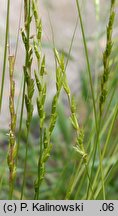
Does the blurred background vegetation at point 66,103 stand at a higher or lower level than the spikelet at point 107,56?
higher

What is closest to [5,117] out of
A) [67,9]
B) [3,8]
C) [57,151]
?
[57,151]

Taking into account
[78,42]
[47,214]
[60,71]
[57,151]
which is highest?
[78,42]

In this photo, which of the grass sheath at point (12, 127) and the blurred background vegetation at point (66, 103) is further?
the blurred background vegetation at point (66, 103)

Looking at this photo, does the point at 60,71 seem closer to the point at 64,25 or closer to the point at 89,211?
the point at 89,211

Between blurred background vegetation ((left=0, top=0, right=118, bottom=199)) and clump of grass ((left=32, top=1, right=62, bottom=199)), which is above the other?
blurred background vegetation ((left=0, top=0, right=118, bottom=199))

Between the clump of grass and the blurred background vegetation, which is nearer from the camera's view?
the clump of grass

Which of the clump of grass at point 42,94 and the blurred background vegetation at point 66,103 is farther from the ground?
the blurred background vegetation at point 66,103

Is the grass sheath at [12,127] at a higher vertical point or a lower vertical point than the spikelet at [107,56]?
lower

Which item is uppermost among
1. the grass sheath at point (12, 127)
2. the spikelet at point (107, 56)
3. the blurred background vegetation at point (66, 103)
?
the blurred background vegetation at point (66, 103)

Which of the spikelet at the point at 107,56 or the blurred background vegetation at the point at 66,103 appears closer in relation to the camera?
the spikelet at the point at 107,56

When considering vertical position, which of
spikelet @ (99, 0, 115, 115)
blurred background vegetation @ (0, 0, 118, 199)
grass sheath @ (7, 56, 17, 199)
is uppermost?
blurred background vegetation @ (0, 0, 118, 199)

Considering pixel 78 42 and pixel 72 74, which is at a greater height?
pixel 78 42
